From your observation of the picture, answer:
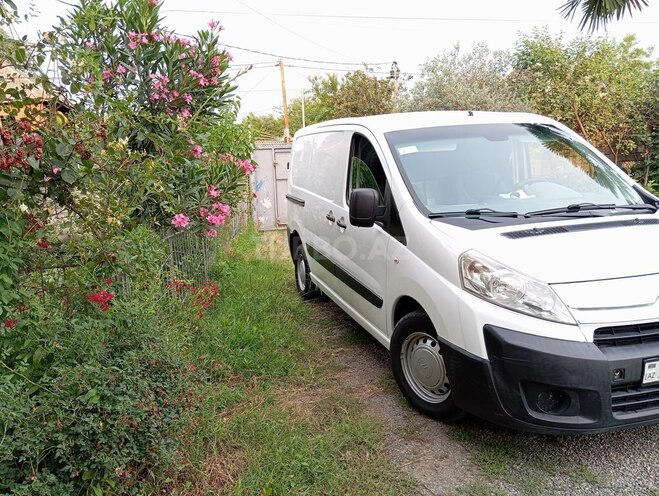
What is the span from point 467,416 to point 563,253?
1183 mm

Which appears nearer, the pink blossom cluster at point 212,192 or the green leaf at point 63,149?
the green leaf at point 63,149

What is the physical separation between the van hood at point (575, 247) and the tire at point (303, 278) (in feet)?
10.3

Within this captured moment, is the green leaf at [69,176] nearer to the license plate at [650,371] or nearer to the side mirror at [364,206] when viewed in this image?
the side mirror at [364,206]

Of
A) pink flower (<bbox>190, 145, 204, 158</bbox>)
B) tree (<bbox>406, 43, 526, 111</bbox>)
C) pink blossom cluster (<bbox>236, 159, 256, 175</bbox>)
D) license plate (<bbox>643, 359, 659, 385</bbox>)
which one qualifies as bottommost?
license plate (<bbox>643, 359, 659, 385</bbox>)

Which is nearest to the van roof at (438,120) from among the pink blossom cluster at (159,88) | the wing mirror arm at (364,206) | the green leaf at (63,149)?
the wing mirror arm at (364,206)

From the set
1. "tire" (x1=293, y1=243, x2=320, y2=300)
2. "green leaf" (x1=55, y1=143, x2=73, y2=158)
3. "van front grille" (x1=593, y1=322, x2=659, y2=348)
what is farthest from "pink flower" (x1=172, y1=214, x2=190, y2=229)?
"van front grille" (x1=593, y1=322, x2=659, y2=348)

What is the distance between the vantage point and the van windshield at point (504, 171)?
11.1 feet

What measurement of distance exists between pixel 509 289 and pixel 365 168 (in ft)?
6.14

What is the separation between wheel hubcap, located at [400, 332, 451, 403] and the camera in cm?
311

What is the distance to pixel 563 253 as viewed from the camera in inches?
103

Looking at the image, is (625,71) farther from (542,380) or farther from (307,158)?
(542,380)

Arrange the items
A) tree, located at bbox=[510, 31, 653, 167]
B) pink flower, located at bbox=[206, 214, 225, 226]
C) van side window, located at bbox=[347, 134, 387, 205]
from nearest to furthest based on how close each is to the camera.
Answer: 1. van side window, located at bbox=[347, 134, 387, 205]
2. pink flower, located at bbox=[206, 214, 225, 226]
3. tree, located at bbox=[510, 31, 653, 167]

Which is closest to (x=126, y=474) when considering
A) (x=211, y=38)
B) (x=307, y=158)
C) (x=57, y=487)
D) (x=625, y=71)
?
(x=57, y=487)

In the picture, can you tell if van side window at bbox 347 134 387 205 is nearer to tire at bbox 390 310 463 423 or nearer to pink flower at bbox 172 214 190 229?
tire at bbox 390 310 463 423
